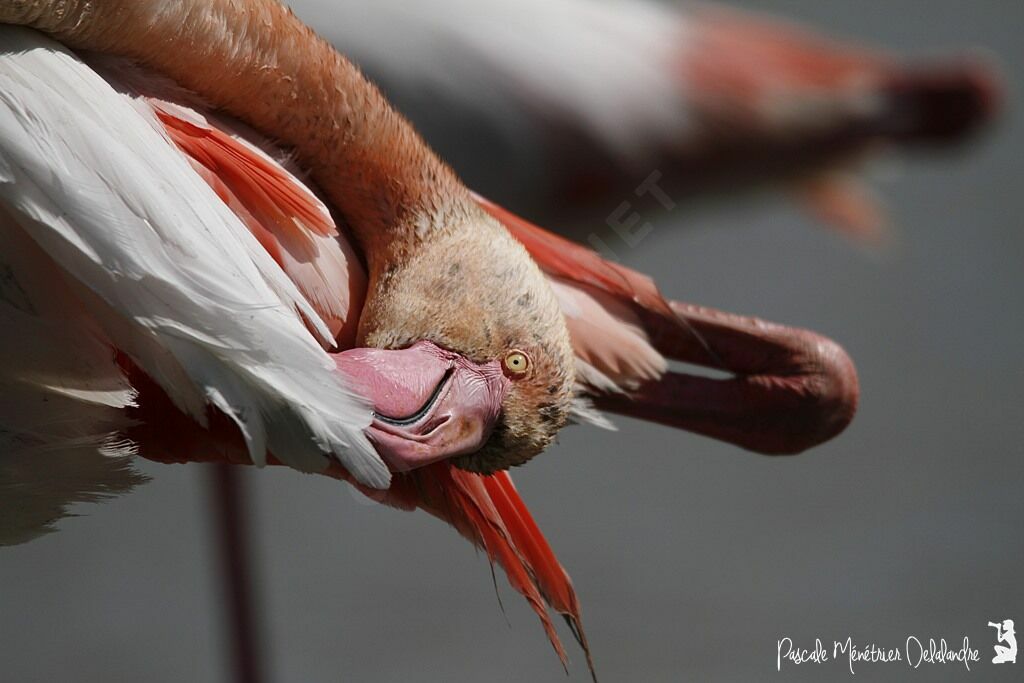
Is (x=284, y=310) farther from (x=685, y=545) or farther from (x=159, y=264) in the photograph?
(x=685, y=545)

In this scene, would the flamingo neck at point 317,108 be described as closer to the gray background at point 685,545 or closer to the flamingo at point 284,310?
the flamingo at point 284,310

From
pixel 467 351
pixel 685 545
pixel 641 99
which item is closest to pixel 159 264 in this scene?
pixel 467 351

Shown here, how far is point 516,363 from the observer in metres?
0.70

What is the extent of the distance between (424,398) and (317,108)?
176mm

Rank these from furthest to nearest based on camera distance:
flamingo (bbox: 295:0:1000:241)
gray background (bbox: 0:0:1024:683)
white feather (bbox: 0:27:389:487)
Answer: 1. gray background (bbox: 0:0:1024:683)
2. flamingo (bbox: 295:0:1000:241)
3. white feather (bbox: 0:27:389:487)

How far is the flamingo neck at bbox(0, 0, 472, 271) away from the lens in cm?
69

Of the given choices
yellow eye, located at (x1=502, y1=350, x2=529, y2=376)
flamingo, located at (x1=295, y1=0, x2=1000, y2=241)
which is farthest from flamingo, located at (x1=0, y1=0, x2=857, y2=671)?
flamingo, located at (x1=295, y1=0, x2=1000, y2=241)

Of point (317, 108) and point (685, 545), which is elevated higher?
point (685, 545)

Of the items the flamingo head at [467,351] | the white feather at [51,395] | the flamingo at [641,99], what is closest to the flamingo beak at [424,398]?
the flamingo head at [467,351]

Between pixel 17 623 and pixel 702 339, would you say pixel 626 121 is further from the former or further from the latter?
pixel 17 623

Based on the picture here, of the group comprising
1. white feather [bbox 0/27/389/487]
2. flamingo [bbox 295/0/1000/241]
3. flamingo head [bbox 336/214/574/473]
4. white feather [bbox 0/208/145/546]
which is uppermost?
flamingo [bbox 295/0/1000/241]

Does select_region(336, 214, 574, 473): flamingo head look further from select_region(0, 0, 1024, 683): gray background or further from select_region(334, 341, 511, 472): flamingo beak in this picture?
select_region(0, 0, 1024, 683): gray background

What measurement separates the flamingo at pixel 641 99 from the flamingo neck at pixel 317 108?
83cm

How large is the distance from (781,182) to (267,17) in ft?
4.07
